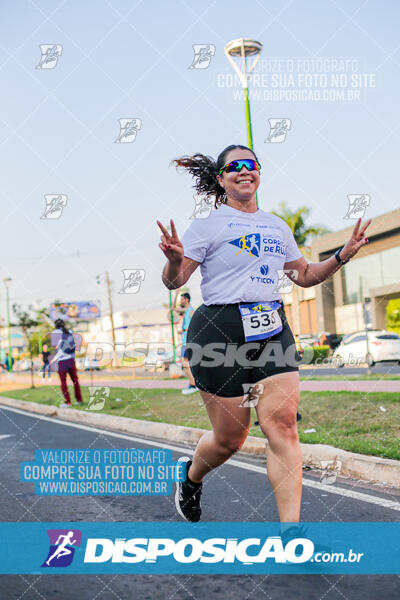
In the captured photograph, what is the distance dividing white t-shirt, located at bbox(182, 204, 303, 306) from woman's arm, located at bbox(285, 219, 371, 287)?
0.38 m

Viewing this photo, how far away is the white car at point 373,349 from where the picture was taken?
24516mm

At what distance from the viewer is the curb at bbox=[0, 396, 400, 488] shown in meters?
5.12

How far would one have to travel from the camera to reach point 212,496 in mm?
4828

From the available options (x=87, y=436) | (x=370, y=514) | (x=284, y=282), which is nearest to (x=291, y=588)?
(x=370, y=514)

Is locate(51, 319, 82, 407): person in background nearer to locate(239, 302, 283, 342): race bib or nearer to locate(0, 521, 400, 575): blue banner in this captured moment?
locate(0, 521, 400, 575): blue banner

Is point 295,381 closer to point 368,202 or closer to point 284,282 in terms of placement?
point 284,282

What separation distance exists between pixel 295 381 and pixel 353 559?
88 cm

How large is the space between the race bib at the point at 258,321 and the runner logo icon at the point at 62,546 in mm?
1429

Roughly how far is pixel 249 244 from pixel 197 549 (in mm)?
1572

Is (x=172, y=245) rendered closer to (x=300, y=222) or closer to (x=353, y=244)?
(x=353, y=244)

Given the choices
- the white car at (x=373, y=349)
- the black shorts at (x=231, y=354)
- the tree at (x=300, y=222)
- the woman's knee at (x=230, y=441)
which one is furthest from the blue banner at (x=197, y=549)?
the tree at (x=300, y=222)

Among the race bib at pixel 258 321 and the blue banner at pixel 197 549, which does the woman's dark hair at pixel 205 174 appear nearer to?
the race bib at pixel 258 321

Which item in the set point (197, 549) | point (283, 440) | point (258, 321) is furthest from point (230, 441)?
point (258, 321)

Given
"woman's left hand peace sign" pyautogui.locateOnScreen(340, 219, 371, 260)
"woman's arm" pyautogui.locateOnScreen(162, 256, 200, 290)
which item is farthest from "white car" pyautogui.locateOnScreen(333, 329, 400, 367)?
"woman's arm" pyautogui.locateOnScreen(162, 256, 200, 290)
